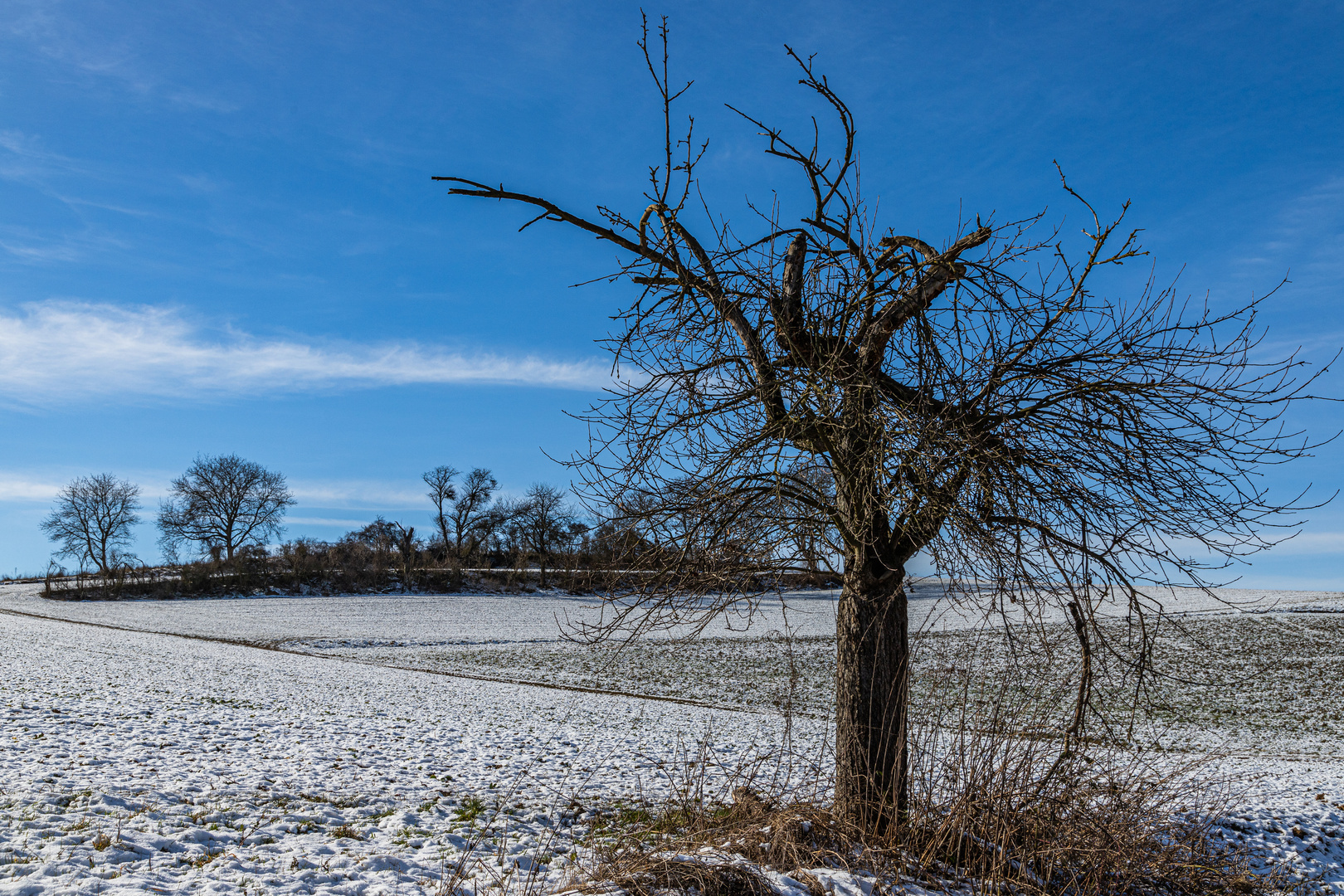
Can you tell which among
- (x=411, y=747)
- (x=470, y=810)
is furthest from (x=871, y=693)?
(x=411, y=747)

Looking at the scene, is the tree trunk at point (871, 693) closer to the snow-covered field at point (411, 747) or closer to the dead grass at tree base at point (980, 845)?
the dead grass at tree base at point (980, 845)

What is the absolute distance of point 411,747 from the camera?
11.3 metres

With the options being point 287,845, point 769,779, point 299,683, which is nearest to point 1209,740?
point 769,779

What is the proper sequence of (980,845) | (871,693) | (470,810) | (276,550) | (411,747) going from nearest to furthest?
(980,845) < (871,693) < (470,810) < (411,747) < (276,550)

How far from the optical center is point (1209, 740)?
50.8 ft

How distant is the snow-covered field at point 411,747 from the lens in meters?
6.46

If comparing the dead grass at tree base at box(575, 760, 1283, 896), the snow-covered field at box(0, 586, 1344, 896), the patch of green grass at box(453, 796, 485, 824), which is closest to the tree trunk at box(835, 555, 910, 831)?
the dead grass at tree base at box(575, 760, 1283, 896)

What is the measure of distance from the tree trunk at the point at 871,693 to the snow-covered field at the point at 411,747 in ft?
2.62

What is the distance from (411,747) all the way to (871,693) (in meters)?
7.56

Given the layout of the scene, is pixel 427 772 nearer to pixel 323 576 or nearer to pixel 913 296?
pixel 913 296

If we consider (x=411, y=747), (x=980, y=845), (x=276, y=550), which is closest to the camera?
(x=980, y=845)

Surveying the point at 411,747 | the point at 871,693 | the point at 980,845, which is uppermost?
the point at 871,693

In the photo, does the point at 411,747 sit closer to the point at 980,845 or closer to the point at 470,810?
the point at 470,810

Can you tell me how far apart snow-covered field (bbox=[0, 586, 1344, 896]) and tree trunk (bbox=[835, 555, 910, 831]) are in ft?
2.62
